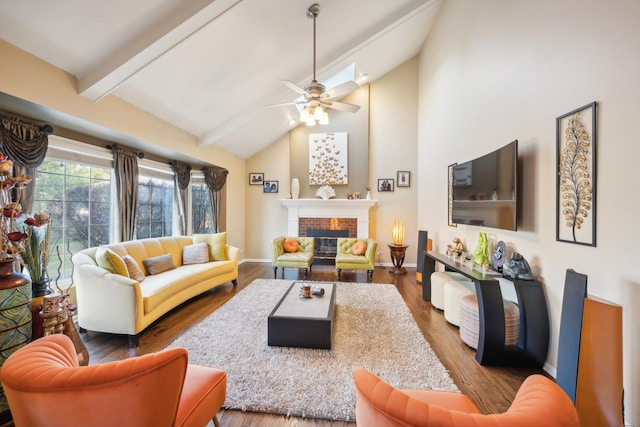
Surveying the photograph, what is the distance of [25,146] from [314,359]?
341cm

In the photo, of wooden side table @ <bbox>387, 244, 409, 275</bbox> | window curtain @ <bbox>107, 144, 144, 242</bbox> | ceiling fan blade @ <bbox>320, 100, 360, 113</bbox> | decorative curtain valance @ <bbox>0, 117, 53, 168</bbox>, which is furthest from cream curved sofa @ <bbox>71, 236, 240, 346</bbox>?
wooden side table @ <bbox>387, 244, 409, 275</bbox>

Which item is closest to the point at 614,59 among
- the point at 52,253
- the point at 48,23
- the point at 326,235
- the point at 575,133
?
the point at 575,133

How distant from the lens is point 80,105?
249 cm

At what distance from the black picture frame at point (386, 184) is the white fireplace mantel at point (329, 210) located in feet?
1.30

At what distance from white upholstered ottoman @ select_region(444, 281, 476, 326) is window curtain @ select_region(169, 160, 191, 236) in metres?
4.59

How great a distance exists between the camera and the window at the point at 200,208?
518cm

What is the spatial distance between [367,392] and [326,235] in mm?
5117

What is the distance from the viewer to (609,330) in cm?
134

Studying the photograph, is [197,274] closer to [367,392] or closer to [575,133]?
[367,392]

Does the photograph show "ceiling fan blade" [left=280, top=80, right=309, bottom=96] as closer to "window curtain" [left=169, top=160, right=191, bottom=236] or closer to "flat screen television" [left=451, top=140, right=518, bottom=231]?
A: "flat screen television" [left=451, top=140, right=518, bottom=231]

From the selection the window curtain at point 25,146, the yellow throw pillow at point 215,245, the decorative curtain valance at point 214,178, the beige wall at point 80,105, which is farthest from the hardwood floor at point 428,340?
the beige wall at point 80,105

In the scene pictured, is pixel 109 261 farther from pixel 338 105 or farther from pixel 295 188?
pixel 295 188

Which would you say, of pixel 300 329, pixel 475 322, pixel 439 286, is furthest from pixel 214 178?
pixel 475 322

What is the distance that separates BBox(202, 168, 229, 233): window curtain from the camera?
17.0ft
